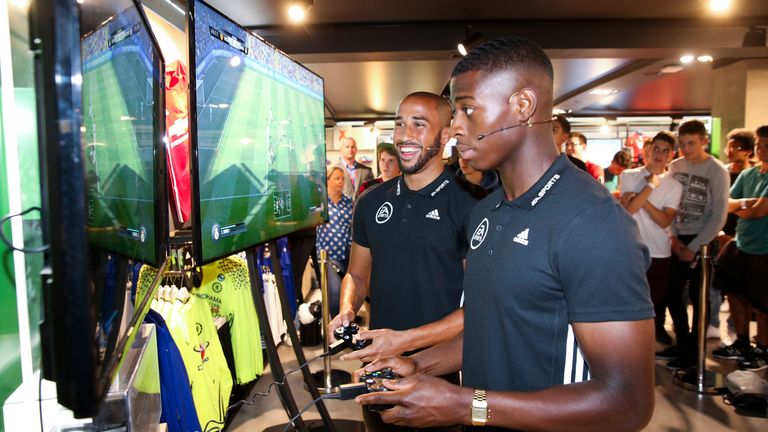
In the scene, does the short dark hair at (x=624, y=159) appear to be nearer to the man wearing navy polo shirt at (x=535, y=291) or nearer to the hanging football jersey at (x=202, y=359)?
the hanging football jersey at (x=202, y=359)

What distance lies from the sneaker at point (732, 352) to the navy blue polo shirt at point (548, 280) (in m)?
4.38

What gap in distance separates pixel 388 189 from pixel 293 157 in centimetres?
51

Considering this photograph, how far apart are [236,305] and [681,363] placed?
3.72 m

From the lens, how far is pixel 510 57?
1271mm

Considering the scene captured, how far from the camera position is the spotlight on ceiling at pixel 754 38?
18.9 feet

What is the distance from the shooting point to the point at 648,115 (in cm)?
1489

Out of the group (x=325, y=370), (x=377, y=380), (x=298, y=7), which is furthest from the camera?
(x=298, y=7)

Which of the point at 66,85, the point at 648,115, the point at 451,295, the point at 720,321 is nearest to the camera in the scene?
the point at 66,85

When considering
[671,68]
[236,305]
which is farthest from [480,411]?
[671,68]

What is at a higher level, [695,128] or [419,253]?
[695,128]

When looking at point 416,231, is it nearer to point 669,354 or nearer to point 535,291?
point 535,291

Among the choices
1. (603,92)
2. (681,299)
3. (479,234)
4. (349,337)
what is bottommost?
(681,299)

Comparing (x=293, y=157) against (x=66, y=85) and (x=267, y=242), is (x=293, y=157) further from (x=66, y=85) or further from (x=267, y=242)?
(x=66, y=85)

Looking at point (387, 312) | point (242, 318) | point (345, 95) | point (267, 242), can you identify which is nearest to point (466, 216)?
point (387, 312)
